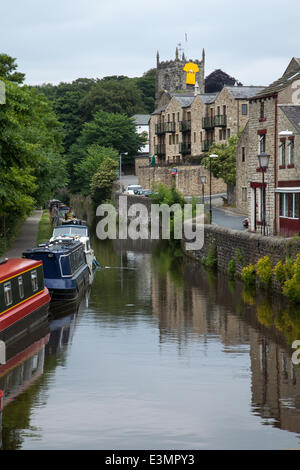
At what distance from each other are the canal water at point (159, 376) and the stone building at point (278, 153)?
695 cm

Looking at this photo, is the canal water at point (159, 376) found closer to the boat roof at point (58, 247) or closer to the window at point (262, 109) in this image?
the boat roof at point (58, 247)

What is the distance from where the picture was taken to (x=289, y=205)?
39.7m

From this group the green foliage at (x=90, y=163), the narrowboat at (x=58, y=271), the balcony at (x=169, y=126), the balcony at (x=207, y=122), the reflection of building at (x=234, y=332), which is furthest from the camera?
the green foliage at (x=90, y=163)

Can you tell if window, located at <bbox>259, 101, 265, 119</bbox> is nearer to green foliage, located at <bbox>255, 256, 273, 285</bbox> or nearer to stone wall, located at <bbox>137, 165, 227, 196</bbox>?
green foliage, located at <bbox>255, 256, 273, 285</bbox>

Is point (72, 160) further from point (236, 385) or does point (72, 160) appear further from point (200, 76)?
point (236, 385)

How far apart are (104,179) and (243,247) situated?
212 ft

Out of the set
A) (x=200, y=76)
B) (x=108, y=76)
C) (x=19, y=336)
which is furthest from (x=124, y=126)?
(x=19, y=336)

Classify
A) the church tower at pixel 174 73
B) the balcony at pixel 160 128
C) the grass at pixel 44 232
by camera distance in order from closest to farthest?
the grass at pixel 44 232
the balcony at pixel 160 128
the church tower at pixel 174 73

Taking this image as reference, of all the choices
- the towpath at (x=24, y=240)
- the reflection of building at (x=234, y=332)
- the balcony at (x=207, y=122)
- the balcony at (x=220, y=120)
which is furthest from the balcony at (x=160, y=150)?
the reflection of building at (x=234, y=332)

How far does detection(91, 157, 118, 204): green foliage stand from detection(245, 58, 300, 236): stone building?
187 feet

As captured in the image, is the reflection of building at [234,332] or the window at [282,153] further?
the window at [282,153]

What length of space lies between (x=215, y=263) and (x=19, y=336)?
64.2ft

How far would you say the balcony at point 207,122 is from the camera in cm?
8750
